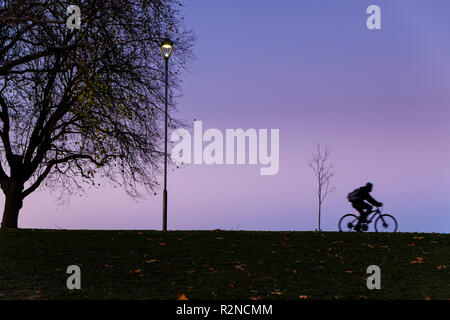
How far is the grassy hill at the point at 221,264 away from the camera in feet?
33.4

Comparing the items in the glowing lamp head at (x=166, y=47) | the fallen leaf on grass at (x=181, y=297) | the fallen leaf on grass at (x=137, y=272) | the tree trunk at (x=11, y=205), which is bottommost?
the fallen leaf on grass at (x=181, y=297)

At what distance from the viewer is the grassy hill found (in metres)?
10.2

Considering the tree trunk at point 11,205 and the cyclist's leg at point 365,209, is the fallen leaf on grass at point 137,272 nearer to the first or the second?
the cyclist's leg at point 365,209

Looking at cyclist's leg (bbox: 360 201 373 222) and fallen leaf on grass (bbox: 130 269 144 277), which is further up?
cyclist's leg (bbox: 360 201 373 222)

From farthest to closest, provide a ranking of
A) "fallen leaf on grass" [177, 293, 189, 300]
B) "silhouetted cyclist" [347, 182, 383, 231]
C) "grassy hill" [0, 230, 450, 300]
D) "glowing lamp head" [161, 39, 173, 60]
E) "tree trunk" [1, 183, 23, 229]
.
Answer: "tree trunk" [1, 183, 23, 229] < "glowing lamp head" [161, 39, 173, 60] < "silhouetted cyclist" [347, 182, 383, 231] < "grassy hill" [0, 230, 450, 300] < "fallen leaf on grass" [177, 293, 189, 300]

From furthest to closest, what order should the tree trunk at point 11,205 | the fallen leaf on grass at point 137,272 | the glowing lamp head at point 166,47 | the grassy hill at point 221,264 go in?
the tree trunk at point 11,205, the glowing lamp head at point 166,47, the fallen leaf on grass at point 137,272, the grassy hill at point 221,264

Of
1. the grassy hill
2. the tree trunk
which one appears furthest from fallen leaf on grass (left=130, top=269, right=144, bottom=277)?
the tree trunk

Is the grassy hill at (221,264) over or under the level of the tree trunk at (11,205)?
under

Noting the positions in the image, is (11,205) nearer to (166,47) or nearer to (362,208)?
(166,47)

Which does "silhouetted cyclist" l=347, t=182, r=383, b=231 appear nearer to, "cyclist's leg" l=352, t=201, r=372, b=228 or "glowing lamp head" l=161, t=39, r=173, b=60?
"cyclist's leg" l=352, t=201, r=372, b=228

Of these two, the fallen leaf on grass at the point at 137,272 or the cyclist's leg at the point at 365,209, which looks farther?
the cyclist's leg at the point at 365,209

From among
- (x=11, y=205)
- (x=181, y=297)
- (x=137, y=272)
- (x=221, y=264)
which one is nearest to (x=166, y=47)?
(x=221, y=264)

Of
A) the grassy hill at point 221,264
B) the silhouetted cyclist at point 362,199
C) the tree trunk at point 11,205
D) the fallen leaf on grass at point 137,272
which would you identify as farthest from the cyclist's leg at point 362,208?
the tree trunk at point 11,205
